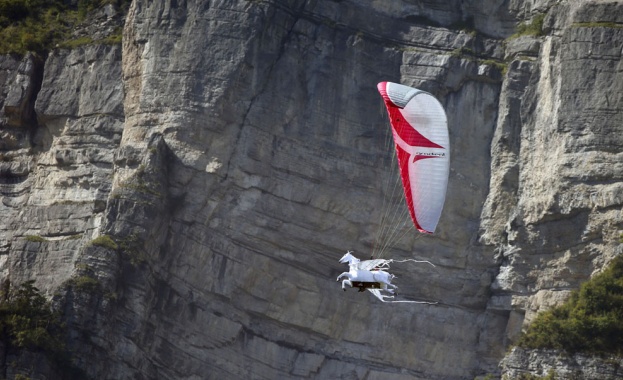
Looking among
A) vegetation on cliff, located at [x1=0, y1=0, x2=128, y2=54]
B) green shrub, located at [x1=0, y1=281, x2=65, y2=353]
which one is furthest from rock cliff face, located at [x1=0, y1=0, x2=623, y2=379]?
vegetation on cliff, located at [x1=0, y1=0, x2=128, y2=54]

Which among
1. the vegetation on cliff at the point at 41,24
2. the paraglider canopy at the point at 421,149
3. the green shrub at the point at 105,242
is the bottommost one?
the green shrub at the point at 105,242

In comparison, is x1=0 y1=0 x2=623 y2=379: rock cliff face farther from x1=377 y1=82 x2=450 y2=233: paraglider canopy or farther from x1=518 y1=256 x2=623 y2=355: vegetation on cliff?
x1=377 y1=82 x2=450 y2=233: paraglider canopy

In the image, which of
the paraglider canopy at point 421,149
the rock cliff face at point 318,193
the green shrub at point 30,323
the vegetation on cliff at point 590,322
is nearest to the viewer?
the paraglider canopy at point 421,149

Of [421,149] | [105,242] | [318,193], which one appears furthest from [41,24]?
[421,149]

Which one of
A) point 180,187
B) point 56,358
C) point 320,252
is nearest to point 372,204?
point 320,252

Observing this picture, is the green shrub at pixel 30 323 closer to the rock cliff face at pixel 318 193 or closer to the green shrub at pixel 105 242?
the rock cliff face at pixel 318 193

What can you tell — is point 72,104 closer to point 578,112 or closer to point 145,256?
point 145,256

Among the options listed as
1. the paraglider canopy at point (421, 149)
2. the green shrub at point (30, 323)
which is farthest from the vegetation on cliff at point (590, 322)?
the green shrub at point (30, 323)
